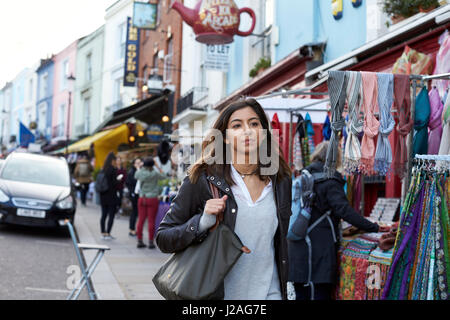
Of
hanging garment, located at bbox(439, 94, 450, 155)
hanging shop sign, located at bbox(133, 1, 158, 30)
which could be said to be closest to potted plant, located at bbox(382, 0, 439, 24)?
hanging garment, located at bbox(439, 94, 450, 155)

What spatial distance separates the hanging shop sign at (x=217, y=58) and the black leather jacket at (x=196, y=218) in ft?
39.1

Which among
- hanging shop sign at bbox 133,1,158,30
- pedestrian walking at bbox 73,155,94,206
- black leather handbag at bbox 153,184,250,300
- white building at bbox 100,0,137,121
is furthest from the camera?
white building at bbox 100,0,137,121

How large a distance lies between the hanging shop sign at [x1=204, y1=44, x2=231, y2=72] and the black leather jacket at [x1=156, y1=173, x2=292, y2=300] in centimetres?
1193

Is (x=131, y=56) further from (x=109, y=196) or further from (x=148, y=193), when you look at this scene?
(x=148, y=193)

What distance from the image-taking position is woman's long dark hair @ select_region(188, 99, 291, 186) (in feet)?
8.87

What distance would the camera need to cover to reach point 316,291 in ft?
17.4

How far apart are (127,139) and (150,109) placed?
1861mm

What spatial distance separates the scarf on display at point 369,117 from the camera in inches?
176

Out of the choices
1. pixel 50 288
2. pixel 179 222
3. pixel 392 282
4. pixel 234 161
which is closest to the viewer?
pixel 179 222

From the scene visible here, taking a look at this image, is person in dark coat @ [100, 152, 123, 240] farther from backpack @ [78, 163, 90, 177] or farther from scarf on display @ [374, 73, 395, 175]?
backpack @ [78, 163, 90, 177]

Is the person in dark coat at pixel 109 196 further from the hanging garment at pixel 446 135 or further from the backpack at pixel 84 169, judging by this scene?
the backpack at pixel 84 169
